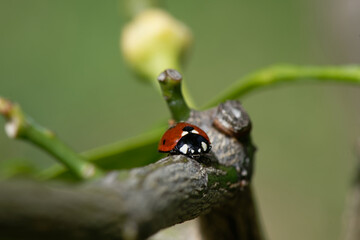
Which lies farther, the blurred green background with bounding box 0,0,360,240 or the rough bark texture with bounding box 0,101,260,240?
the blurred green background with bounding box 0,0,360,240

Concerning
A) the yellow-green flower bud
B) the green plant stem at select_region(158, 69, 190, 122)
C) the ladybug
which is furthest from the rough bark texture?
the yellow-green flower bud

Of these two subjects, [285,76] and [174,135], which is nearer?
[174,135]

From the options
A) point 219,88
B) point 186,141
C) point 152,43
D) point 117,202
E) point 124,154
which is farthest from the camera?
point 219,88

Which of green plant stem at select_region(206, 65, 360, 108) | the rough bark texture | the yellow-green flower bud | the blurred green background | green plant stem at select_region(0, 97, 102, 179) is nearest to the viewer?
the rough bark texture

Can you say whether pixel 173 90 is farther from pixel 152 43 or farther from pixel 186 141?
pixel 152 43

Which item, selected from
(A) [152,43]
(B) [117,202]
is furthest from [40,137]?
(A) [152,43]

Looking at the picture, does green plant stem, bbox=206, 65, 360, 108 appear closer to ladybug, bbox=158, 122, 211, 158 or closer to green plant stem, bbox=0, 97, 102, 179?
ladybug, bbox=158, 122, 211, 158
